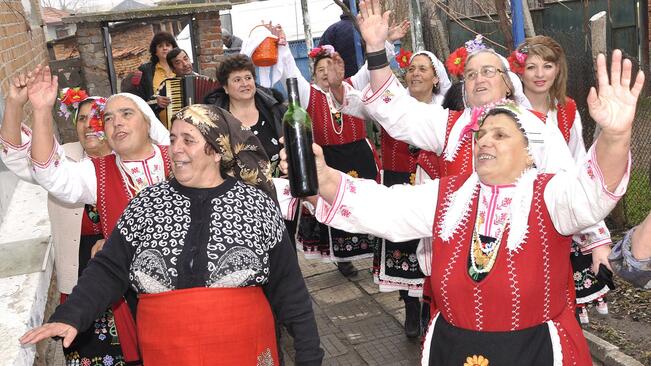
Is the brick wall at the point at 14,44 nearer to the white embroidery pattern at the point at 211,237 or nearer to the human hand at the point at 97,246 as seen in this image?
the human hand at the point at 97,246

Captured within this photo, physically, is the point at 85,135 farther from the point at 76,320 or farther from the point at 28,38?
the point at 28,38

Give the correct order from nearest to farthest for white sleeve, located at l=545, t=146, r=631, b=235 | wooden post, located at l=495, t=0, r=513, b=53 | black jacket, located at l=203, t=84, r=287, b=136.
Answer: white sleeve, located at l=545, t=146, r=631, b=235 → black jacket, located at l=203, t=84, r=287, b=136 → wooden post, located at l=495, t=0, r=513, b=53

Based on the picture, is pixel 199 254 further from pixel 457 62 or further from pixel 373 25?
pixel 457 62

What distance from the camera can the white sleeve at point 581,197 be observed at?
97.5 inches

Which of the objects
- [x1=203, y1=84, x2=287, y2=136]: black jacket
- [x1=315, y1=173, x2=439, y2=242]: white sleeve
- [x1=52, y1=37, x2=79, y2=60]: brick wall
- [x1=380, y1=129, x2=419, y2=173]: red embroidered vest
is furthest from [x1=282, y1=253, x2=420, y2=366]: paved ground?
[x1=52, y1=37, x2=79, y2=60]: brick wall

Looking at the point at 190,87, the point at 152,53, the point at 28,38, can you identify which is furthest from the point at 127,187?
the point at 28,38

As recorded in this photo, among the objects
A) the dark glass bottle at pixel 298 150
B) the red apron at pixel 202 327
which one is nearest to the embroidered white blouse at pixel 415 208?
the dark glass bottle at pixel 298 150

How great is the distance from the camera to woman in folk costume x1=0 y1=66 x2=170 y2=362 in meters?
3.44

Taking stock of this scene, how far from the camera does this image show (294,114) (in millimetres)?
2861

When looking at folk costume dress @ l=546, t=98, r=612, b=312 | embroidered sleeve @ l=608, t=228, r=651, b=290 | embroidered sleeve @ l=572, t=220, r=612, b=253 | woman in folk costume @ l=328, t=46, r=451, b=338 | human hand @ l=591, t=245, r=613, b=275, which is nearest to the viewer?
embroidered sleeve @ l=608, t=228, r=651, b=290

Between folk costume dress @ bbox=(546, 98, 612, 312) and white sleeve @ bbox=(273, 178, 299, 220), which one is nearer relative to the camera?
white sleeve @ bbox=(273, 178, 299, 220)

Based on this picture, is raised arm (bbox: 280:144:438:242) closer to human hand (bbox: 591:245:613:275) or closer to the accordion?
human hand (bbox: 591:245:613:275)

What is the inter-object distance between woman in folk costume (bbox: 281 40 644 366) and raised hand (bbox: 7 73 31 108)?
142cm

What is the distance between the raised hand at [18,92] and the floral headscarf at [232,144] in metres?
0.85
